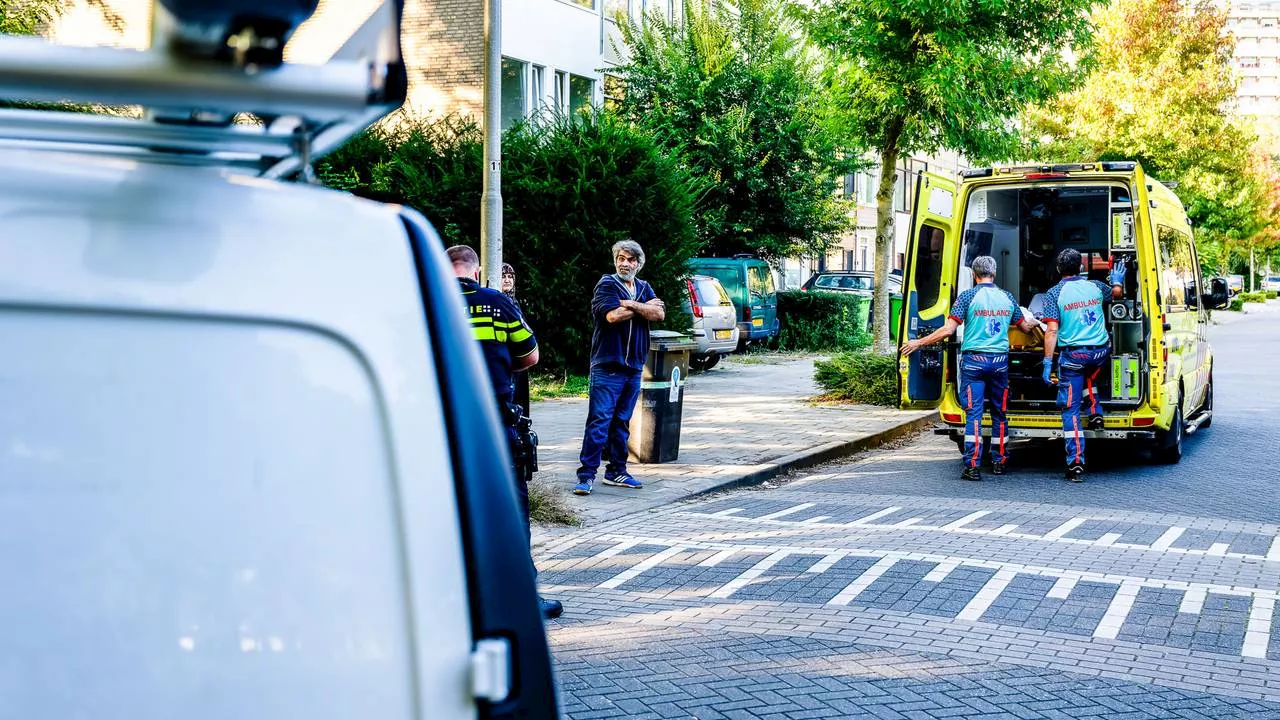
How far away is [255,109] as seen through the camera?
5.34ft

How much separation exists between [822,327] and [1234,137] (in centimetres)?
2558

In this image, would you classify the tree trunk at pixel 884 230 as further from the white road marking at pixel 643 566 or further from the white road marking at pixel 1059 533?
the white road marking at pixel 643 566

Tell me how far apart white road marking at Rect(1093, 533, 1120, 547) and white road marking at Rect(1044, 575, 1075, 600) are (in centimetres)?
111

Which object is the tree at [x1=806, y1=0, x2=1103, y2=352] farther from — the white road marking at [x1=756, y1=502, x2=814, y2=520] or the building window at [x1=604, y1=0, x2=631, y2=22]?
the building window at [x1=604, y1=0, x2=631, y2=22]

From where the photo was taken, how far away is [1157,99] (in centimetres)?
4406

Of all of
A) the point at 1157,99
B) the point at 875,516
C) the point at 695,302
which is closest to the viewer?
the point at 875,516

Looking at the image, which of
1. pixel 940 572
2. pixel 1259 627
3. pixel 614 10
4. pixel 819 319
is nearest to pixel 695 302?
pixel 819 319

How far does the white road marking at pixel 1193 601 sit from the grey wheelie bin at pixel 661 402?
517cm

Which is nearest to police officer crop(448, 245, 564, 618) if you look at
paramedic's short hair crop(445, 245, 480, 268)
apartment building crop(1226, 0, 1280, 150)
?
paramedic's short hair crop(445, 245, 480, 268)

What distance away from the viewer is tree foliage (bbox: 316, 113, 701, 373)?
788 inches

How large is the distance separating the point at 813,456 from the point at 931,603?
19.4 ft

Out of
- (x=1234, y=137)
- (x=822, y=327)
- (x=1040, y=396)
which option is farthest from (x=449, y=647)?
(x=1234, y=137)

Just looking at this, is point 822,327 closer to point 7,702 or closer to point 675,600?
point 675,600

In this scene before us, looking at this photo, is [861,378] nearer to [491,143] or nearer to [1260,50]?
[491,143]
